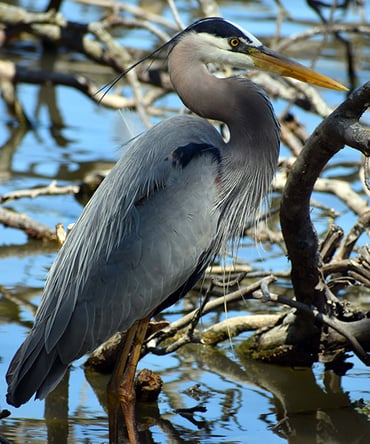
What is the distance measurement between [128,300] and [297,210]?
0.78 meters

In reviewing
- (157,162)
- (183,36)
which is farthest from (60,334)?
(183,36)

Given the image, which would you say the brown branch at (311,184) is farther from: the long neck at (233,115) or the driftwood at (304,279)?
the long neck at (233,115)

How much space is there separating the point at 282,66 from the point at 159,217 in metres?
0.89

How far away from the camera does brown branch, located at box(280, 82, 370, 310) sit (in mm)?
3398

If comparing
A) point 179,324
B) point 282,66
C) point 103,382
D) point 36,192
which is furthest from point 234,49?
point 36,192

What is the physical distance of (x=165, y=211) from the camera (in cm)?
399

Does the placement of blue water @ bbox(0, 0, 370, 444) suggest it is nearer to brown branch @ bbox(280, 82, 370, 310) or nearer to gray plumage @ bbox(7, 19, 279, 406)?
gray plumage @ bbox(7, 19, 279, 406)

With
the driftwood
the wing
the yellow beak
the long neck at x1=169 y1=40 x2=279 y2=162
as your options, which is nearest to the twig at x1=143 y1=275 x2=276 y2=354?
the driftwood

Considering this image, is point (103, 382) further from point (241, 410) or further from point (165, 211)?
point (165, 211)

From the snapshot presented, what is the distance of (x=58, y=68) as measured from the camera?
10.1 m

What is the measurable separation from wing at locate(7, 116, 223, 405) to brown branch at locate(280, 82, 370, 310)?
0.33 meters

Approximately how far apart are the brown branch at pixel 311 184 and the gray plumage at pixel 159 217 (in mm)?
301

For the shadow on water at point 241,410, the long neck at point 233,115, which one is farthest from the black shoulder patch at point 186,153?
the shadow on water at point 241,410

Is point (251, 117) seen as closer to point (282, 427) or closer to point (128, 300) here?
point (128, 300)
